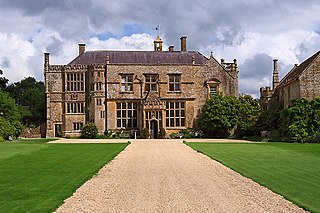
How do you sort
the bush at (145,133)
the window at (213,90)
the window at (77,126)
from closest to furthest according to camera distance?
1. the bush at (145,133)
2. the window at (77,126)
3. the window at (213,90)

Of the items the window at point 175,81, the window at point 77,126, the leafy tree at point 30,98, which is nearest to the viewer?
the window at point 77,126

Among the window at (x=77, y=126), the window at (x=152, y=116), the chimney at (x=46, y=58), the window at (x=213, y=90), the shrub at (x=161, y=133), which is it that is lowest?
the shrub at (x=161, y=133)

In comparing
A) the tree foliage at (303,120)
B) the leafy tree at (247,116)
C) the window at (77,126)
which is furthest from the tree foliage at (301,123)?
the window at (77,126)

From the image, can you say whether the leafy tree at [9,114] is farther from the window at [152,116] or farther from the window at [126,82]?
the window at [152,116]

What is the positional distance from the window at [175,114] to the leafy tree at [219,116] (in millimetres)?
2485

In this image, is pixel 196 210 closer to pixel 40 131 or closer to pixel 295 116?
pixel 295 116

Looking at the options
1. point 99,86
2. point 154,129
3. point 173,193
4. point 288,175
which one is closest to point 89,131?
point 99,86

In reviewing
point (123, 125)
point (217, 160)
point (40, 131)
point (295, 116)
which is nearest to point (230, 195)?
point (217, 160)

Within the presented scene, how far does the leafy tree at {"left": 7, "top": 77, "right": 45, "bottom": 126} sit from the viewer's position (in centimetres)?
6191

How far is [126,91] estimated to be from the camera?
49.3 meters

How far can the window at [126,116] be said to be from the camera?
49000 millimetres

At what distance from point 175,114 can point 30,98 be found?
3715 centimetres

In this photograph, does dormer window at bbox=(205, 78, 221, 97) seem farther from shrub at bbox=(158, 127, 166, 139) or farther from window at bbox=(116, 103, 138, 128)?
window at bbox=(116, 103, 138, 128)

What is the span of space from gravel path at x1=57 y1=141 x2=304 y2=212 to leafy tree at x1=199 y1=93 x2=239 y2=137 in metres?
29.6
